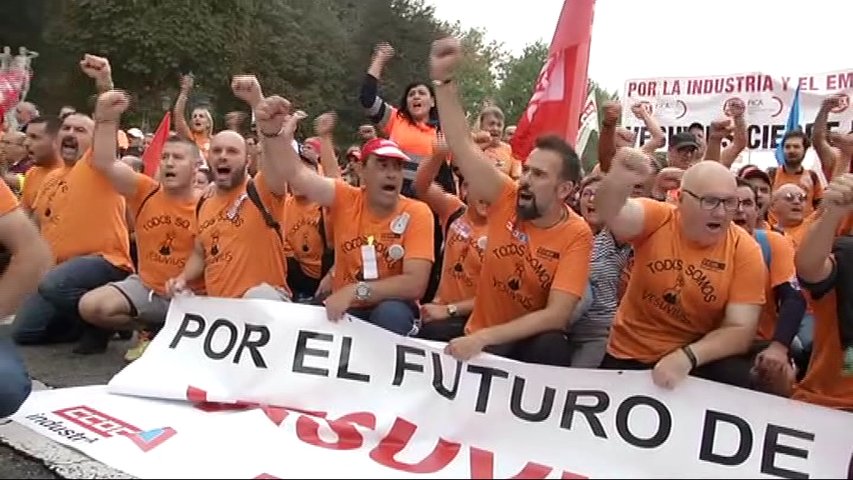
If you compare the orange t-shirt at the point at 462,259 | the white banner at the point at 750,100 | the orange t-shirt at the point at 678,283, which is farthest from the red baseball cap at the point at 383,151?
the white banner at the point at 750,100

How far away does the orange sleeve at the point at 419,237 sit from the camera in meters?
5.41

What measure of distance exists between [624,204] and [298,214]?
2.94m

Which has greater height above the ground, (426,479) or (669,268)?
(669,268)

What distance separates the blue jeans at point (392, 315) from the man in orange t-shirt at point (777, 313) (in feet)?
5.87

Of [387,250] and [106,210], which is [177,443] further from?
[106,210]

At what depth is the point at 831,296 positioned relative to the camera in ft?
14.9

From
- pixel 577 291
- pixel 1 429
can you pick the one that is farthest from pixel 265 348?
pixel 577 291

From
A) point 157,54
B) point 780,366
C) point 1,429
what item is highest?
point 157,54

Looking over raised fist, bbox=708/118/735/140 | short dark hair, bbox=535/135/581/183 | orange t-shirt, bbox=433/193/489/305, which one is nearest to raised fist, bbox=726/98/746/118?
raised fist, bbox=708/118/735/140

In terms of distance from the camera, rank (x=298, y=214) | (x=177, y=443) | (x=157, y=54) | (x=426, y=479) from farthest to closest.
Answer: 1. (x=157, y=54)
2. (x=298, y=214)
3. (x=177, y=443)
4. (x=426, y=479)

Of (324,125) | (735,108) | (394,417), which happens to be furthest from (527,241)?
(735,108)

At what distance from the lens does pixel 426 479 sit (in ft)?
12.7

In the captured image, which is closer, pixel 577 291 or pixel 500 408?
pixel 500 408

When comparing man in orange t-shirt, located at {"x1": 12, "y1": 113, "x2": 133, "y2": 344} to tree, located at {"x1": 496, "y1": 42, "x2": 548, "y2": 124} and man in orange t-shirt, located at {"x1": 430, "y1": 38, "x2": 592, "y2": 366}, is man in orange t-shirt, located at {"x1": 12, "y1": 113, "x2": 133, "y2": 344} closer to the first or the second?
man in orange t-shirt, located at {"x1": 430, "y1": 38, "x2": 592, "y2": 366}
